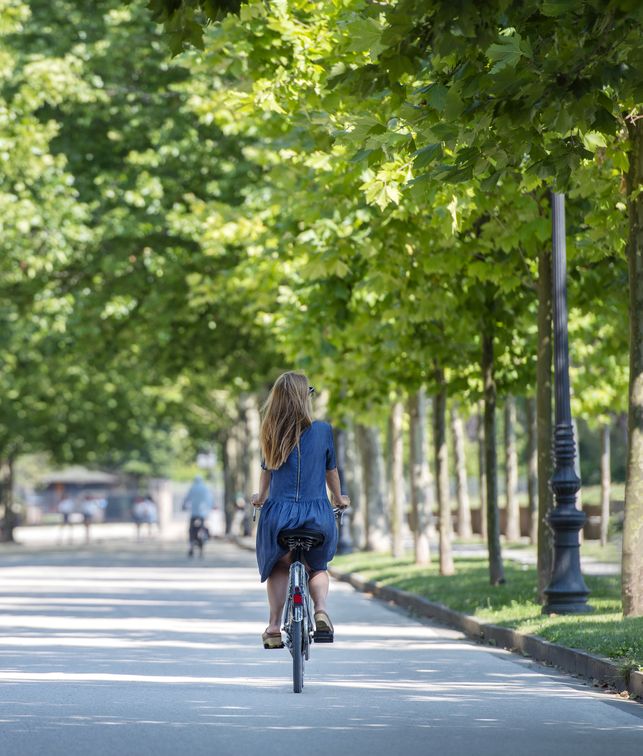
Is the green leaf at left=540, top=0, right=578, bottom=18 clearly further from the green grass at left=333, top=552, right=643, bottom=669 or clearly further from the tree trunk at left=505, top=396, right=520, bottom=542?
the tree trunk at left=505, top=396, right=520, bottom=542

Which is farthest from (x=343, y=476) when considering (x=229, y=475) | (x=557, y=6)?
(x=229, y=475)

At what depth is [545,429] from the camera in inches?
658

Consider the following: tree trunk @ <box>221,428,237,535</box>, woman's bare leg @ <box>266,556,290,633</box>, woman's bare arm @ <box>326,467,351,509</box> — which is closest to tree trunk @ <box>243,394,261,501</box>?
tree trunk @ <box>221,428,237,535</box>

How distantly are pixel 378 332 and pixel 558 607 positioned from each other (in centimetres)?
723

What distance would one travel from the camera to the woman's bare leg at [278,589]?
1042 centimetres

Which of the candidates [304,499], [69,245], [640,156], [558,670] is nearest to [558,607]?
[558,670]

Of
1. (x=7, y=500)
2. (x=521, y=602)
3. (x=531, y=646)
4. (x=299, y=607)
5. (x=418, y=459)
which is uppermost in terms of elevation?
(x=7, y=500)

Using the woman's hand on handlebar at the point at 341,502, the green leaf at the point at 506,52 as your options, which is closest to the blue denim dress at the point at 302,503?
the woman's hand on handlebar at the point at 341,502

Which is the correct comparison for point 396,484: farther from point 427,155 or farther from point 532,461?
point 427,155

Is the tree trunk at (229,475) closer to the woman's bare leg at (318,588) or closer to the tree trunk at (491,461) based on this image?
the tree trunk at (491,461)

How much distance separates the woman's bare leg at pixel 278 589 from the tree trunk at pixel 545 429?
21.5 feet

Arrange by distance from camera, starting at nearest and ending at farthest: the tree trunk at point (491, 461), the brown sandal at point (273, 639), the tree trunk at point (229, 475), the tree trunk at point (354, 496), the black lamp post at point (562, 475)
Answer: the brown sandal at point (273, 639) → the black lamp post at point (562, 475) → the tree trunk at point (491, 461) → the tree trunk at point (354, 496) → the tree trunk at point (229, 475)

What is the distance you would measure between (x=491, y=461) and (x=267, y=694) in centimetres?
973

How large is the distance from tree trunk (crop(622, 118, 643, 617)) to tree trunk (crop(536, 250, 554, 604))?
10.1 feet
